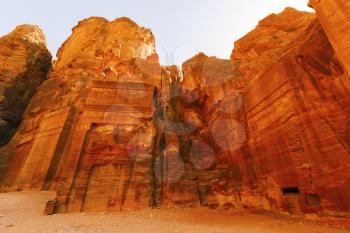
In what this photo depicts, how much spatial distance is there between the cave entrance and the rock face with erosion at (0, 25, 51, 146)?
2143 centimetres

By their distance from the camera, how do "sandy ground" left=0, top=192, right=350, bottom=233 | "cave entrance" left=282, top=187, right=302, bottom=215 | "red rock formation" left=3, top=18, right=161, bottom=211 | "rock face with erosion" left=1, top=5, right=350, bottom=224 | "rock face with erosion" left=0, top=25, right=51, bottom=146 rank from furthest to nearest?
"rock face with erosion" left=0, top=25, right=51, bottom=146 < "red rock formation" left=3, top=18, right=161, bottom=211 < "cave entrance" left=282, top=187, right=302, bottom=215 < "rock face with erosion" left=1, top=5, right=350, bottom=224 < "sandy ground" left=0, top=192, right=350, bottom=233

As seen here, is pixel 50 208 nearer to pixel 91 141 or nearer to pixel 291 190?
pixel 91 141

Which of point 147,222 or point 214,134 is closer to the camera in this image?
point 147,222

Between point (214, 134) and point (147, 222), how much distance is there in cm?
928

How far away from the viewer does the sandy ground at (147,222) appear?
5.61 metres

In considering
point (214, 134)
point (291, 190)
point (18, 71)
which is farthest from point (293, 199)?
point (18, 71)

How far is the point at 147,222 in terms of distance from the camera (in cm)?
652

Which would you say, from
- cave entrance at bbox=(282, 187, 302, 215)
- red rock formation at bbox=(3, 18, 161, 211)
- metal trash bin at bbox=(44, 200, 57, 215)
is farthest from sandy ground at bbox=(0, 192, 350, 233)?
Result: red rock formation at bbox=(3, 18, 161, 211)

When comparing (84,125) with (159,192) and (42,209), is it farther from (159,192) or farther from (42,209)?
(159,192)

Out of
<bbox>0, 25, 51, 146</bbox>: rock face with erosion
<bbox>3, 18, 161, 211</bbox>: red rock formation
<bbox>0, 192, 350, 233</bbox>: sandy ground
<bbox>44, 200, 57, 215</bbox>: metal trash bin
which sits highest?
<bbox>0, 25, 51, 146</bbox>: rock face with erosion

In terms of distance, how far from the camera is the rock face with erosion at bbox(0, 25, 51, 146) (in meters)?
18.7

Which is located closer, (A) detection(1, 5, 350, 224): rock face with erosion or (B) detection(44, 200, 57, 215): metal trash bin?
(A) detection(1, 5, 350, 224): rock face with erosion

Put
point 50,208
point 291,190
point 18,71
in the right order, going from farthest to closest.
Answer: point 18,71 → point 291,190 → point 50,208

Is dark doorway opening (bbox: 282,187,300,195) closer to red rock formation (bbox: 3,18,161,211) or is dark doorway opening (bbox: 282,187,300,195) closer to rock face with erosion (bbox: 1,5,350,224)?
rock face with erosion (bbox: 1,5,350,224)
